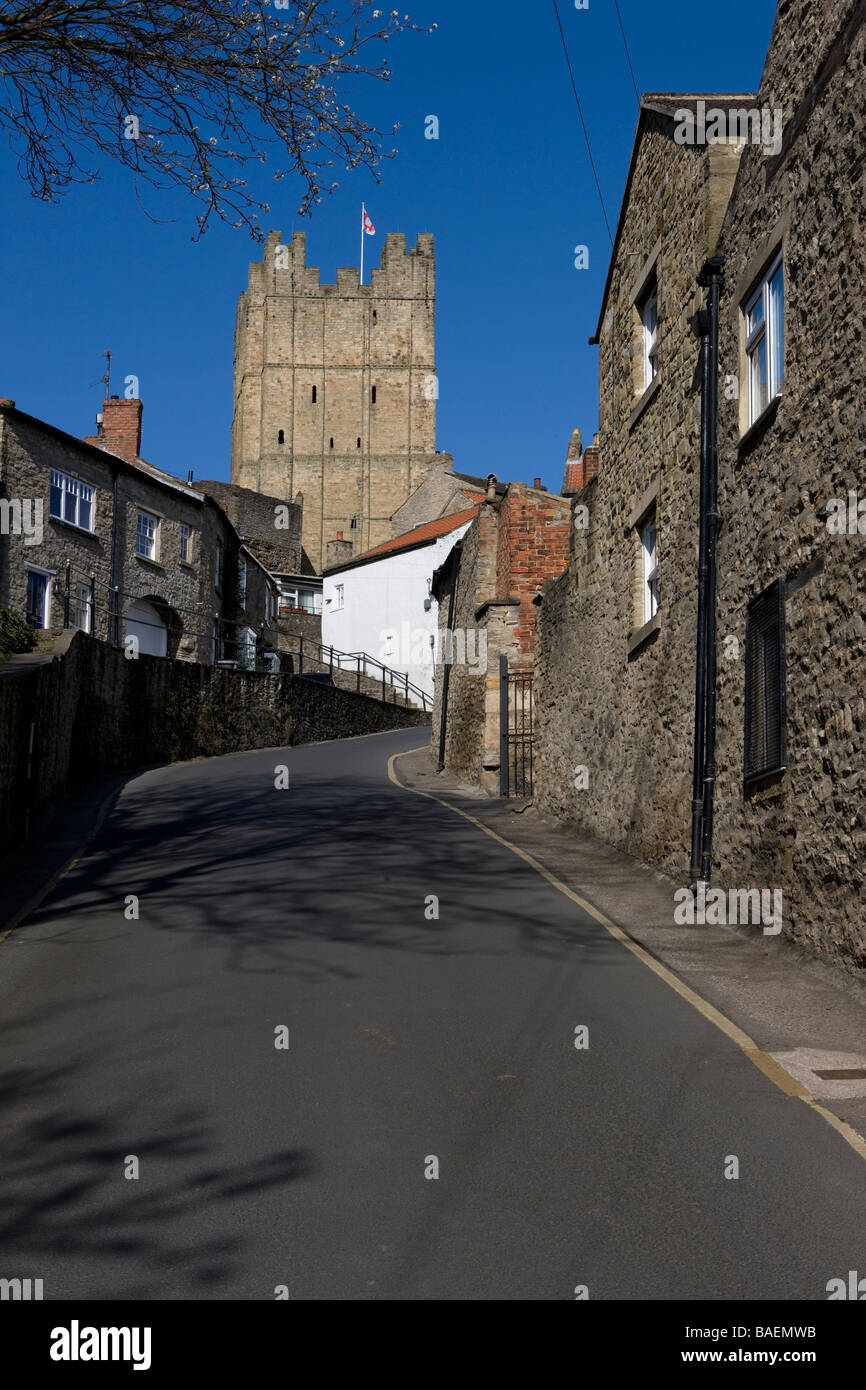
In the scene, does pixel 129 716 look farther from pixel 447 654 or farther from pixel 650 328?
pixel 650 328

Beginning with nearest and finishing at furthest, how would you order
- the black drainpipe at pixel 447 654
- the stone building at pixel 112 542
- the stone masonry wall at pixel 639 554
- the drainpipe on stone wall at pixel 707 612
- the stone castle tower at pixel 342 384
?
the drainpipe on stone wall at pixel 707 612, the stone masonry wall at pixel 639 554, the black drainpipe at pixel 447 654, the stone building at pixel 112 542, the stone castle tower at pixel 342 384

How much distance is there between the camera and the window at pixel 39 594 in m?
35.6

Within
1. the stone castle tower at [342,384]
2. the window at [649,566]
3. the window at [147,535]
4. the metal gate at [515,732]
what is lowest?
the metal gate at [515,732]

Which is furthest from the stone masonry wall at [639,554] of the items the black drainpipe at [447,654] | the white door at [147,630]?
the white door at [147,630]

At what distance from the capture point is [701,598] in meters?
13.1

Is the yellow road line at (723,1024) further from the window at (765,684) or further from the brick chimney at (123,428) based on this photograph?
the brick chimney at (123,428)

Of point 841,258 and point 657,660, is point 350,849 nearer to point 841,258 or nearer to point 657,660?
point 657,660

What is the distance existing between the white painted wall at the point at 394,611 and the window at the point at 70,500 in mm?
29478

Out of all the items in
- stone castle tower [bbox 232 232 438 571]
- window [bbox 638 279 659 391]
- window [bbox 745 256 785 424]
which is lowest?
window [bbox 745 256 785 424]

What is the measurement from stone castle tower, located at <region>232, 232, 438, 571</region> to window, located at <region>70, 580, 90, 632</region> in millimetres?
73928

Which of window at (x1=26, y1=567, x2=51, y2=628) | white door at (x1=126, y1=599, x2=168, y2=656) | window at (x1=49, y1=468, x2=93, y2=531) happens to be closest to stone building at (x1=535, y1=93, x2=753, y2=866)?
window at (x1=26, y1=567, x2=51, y2=628)

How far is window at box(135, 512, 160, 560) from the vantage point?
41.1 metres

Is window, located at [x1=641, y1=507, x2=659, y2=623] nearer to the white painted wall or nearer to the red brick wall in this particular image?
the red brick wall

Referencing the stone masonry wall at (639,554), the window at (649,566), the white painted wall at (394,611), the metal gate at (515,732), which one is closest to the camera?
the stone masonry wall at (639,554)
